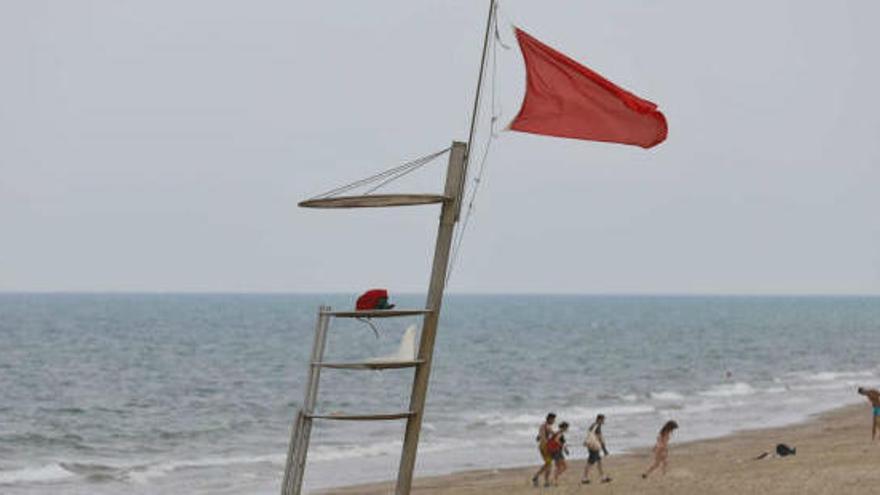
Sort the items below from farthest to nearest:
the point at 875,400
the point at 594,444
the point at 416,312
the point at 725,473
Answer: the point at 875,400 → the point at 594,444 → the point at 725,473 → the point at 416,312

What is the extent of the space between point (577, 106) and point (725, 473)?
59.2ft

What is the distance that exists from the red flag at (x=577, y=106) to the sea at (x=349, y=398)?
74.8 feet

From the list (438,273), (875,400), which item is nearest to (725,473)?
(875,400)

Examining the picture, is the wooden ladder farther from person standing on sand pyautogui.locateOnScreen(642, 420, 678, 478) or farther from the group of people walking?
person standing on sand pyautogui.locateOnScreen(642, 420, 678, 478)

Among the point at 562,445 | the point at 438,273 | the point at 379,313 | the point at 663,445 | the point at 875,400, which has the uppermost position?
the point at 438,273

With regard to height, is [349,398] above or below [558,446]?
below

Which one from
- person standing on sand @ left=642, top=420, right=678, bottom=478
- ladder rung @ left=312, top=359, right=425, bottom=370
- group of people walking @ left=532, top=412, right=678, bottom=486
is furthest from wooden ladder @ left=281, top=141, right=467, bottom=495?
person standing on sand @ left=642, top=420, right=678, bottom=478

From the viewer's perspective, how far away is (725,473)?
27.7m

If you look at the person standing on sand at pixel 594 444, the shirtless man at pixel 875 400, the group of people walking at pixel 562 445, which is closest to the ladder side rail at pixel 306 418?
the group of people walking at pixel 562 445

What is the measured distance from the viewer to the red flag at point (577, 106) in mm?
11000

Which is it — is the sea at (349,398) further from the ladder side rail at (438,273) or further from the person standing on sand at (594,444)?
the ladder side rail at (438,273)

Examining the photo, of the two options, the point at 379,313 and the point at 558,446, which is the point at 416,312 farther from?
the point at 558,446

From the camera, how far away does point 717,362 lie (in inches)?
3703

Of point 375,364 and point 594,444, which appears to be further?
point 594,444
